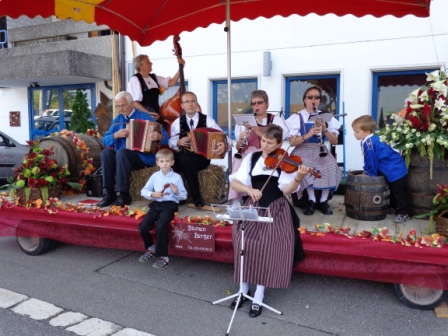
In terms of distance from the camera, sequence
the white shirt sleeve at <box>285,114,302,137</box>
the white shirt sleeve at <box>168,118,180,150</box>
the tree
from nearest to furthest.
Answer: the white shirt sleeve at <box>285,114,302,137</box> < the white shirt sleeve at <box>168,118,180,150</box> < the tree

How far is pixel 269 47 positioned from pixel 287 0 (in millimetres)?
3434

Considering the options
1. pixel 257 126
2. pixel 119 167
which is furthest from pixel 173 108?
pixel 257 126

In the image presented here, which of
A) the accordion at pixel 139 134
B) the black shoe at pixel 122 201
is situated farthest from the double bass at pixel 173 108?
the black shoe at pixel 122 201

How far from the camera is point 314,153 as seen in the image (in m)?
4.36

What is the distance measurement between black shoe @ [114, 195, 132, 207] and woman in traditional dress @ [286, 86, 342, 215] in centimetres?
190

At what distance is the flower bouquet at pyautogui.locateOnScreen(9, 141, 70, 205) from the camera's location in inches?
187

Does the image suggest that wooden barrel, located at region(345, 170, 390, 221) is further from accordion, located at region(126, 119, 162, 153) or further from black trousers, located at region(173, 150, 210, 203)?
accordion, located at region(126, 119, 162, 153)

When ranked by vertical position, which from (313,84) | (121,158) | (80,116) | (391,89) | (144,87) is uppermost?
(313,84)

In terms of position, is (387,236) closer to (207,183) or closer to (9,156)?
(207,183)

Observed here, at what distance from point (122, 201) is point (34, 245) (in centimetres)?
114

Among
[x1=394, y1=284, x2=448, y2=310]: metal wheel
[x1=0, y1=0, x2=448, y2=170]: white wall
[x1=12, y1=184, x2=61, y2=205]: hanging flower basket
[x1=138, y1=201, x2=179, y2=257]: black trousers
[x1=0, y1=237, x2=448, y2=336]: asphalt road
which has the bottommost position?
[x1=0, y1=237, x2=448, y2=336]: asphalt road

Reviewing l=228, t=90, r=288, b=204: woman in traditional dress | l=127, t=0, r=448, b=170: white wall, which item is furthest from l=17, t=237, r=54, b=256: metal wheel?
l=127, t=0, r=448, b=170: white wall

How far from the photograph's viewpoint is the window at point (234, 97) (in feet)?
30.8

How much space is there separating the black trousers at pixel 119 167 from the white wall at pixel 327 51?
14.1 ft
